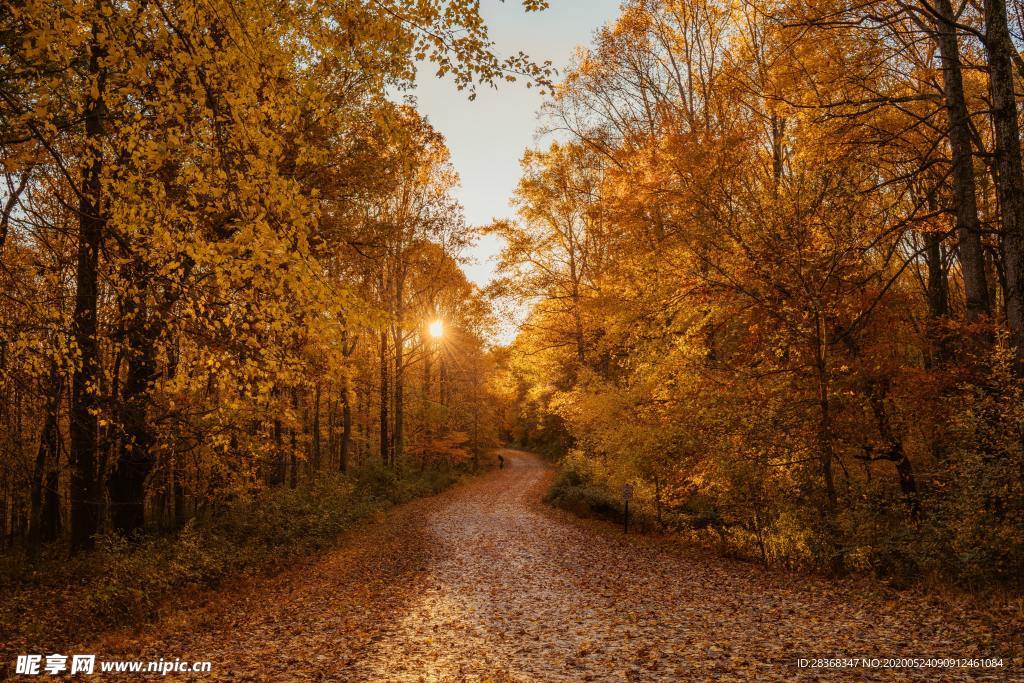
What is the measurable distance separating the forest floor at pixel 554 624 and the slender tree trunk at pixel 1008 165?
13.8ft

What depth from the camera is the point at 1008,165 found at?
753cm

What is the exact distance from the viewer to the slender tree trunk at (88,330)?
547 centimetres

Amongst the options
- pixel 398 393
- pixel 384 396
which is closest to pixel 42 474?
pixel 384 396

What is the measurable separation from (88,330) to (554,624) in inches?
269

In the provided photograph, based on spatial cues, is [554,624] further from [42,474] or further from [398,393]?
[398,393]

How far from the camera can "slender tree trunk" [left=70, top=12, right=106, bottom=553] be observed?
18.0 feet

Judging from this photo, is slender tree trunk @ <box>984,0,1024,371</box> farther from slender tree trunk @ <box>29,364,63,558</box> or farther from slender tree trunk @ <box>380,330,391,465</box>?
slender tree trunk @ <box>380,330,391,465</box>

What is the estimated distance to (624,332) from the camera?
15820 mm

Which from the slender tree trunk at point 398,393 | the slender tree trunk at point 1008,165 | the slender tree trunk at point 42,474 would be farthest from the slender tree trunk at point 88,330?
the slender tree trunk at point 398,393

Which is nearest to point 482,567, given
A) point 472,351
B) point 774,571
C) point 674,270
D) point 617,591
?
point 617,591

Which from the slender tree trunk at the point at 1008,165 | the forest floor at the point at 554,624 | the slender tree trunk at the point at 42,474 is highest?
the slender tree trunk at the point at 1008,165

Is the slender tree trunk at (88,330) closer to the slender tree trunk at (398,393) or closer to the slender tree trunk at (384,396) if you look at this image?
the slender tree trunk at (384,396)

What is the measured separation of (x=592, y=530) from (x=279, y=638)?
874cm

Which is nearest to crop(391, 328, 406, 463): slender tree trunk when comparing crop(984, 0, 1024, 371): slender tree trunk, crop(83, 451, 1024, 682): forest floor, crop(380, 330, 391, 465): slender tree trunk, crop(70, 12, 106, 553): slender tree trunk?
crop(380, 330, 391, 465): slender tree trunk
